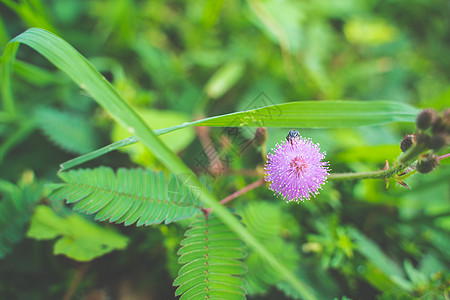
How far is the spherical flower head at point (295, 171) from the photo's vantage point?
3.57 ft

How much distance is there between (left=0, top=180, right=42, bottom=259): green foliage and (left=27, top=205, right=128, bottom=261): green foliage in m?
0.05

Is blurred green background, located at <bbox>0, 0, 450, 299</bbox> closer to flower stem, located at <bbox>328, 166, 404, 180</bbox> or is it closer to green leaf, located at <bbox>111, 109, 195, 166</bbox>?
green leaf, located at <bbox>111, 109, 195, 166</bbox>

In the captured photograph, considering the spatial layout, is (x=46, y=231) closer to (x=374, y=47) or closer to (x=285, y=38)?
(x=285, y=38)

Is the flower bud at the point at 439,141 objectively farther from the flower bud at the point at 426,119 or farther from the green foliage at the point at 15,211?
the green foliage at the point at 15,211

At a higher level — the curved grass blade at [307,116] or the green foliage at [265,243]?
the curved grass blade at [307,116]

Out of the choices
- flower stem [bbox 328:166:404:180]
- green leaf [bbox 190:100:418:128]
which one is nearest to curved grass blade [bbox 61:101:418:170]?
green leaf [bbox 190:100:418:128]

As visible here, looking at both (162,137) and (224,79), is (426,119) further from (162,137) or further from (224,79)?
(224,79)

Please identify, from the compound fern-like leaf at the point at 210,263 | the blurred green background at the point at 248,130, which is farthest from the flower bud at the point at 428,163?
the compound fern-like leaf at the point at 210,263

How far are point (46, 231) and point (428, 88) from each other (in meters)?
3.04

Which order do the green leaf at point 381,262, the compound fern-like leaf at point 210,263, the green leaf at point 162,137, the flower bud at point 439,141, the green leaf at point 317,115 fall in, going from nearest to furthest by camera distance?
the flower bud at point 439,141 < the compound fern-like leaf at point 210,263 < the green leaf at point 317,115 < the green leaf at point 381,262 < the green leaf at point 162,137

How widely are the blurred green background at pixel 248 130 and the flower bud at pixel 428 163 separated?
0.55 m

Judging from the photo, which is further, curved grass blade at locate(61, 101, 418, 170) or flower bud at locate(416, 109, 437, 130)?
curved grass blade at locate(61, 101, 418, 170)

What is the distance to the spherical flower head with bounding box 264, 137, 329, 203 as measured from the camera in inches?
42.9

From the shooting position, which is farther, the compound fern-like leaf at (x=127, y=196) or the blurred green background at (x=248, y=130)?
the blurred green background at (x=248, y=130)
